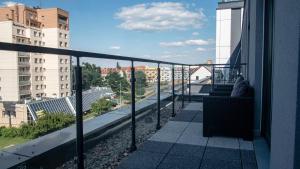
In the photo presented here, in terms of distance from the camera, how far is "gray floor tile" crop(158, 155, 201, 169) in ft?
7.72

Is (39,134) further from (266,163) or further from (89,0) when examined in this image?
(89,0)

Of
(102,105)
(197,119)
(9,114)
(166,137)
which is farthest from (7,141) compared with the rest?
(197,119)

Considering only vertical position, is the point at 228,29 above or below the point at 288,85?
above

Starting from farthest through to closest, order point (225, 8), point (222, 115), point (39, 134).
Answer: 1. point (225, 8)
2. point (222, 115)
3. point (39, 134)

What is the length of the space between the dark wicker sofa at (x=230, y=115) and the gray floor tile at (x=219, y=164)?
78 cm

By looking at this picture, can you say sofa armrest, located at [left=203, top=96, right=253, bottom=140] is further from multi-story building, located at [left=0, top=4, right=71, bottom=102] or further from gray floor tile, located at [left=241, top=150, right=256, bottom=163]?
multi-story building, located at [left=0, top=4, right=71, bottom=102]

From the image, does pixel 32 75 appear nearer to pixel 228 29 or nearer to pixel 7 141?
pixel 7 141

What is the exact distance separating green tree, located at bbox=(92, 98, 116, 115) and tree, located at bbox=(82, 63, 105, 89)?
0.20m

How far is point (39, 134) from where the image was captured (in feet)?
5.41

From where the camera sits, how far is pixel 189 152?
2.74m

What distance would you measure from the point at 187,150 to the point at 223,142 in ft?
1.94

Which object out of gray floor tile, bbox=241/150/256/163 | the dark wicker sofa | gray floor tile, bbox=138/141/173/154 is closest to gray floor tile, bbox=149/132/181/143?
gray floor tile, bbox=138/141/173/154

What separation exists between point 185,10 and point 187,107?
1721 cm

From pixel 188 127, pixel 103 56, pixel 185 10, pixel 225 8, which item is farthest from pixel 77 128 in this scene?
pixel 185 10
